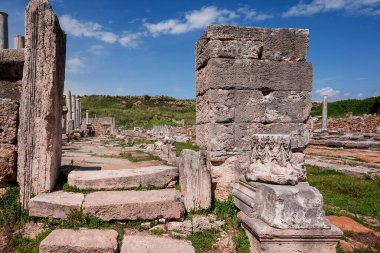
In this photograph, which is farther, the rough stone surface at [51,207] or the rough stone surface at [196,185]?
the rough stone surface at [196,185]

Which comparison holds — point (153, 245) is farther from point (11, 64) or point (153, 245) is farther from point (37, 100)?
point (11, 64)

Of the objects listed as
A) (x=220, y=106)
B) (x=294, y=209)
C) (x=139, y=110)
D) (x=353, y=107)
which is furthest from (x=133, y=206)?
(x=139, y=110)

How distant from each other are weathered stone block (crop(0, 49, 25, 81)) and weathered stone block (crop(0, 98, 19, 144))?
54 centimetres

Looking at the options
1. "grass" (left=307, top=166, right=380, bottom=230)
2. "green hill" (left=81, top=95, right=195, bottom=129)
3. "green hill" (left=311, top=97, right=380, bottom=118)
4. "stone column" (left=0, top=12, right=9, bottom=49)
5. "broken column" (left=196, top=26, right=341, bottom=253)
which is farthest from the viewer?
"green hill" (left=81, top=95, right=195, bottom=129)

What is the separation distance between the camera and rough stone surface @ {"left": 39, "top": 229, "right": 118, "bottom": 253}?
360 centimetres

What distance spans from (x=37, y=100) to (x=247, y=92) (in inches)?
134

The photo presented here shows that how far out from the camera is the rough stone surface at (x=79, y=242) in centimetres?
360

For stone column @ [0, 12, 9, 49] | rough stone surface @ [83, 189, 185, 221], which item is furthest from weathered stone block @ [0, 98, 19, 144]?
stone column @ [0, 12, 9, 49]

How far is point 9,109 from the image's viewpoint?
4.97 m

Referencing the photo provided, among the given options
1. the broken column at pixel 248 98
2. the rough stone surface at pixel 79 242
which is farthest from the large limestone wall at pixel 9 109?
the broken column at pixel 248 98

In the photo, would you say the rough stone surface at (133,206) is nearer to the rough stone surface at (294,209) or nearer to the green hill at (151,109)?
the rough stone surface at (294,209)

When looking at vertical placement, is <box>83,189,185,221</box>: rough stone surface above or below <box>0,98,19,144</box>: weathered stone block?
below

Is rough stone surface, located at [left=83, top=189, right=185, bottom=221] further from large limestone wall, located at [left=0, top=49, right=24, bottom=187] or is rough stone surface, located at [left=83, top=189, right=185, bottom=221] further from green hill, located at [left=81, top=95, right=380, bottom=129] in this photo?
green hill, located at [left=81, top=95, right=380, bottom=129]

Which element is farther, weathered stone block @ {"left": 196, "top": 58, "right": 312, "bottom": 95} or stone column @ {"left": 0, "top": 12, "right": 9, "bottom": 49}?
stone column @ {"left": 0, "top": 12, "right": 9, "bottom": 49}
